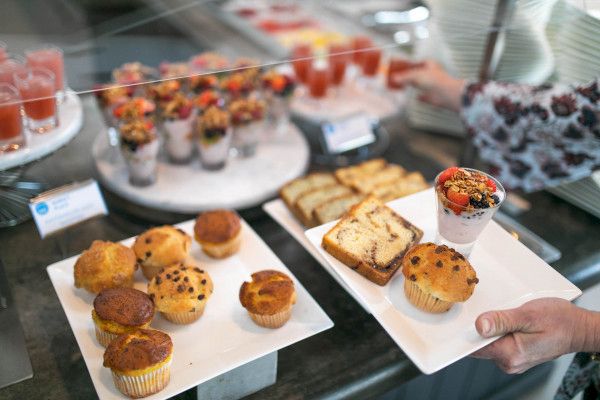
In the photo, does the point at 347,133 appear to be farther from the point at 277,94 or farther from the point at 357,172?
the point at 277,94

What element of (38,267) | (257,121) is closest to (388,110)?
(257,121)

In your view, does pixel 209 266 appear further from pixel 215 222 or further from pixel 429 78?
pixel 429 78

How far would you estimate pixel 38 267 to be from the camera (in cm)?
186

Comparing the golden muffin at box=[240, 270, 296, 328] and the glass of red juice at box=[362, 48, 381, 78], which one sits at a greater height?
the golden muffin at box=[240, 270, 296, 328]

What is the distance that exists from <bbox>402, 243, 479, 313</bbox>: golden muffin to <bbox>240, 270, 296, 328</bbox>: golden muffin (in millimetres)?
321

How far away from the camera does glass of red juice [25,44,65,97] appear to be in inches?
67.9

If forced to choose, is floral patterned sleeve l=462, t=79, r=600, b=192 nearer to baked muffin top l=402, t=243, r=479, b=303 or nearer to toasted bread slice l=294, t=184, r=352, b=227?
toasted bread slice l=294, t=184, r=352, b=227

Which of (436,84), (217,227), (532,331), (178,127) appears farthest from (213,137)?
(532,331)

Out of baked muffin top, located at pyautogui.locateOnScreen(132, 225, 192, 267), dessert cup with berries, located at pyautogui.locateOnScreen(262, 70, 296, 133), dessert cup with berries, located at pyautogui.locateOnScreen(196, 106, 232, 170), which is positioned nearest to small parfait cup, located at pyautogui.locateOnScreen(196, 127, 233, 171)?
dessert cup with berries, located at pyautogui.locateOnScreen(196, 106, 232, 170)

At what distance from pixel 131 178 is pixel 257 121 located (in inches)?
22.0

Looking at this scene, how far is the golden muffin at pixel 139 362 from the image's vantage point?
1.26 metres

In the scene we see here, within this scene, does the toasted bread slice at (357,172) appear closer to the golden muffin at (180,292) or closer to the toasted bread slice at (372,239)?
the toasted bread slice at (372,239)

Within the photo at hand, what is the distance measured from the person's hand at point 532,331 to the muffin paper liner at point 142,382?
2.46ft

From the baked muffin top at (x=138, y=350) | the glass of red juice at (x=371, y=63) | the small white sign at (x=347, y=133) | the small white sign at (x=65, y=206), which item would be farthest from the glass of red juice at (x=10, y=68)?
the glass of red juice at (x=371, y=63)
